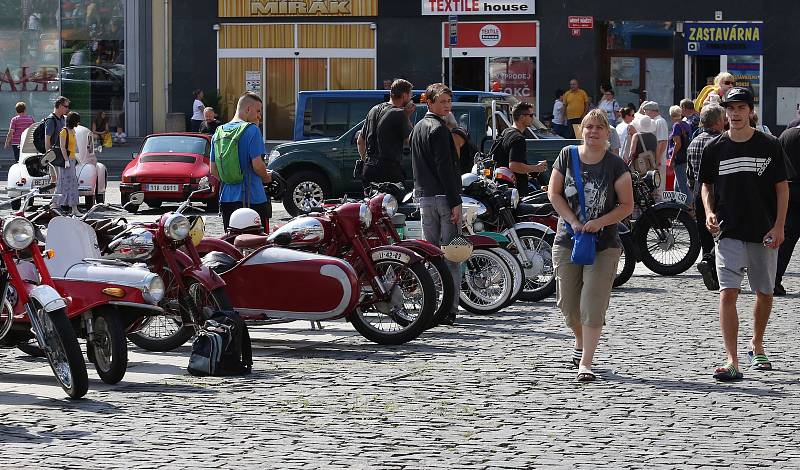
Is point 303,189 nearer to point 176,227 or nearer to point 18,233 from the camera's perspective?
point 176,227

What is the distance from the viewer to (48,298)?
880 centimetres

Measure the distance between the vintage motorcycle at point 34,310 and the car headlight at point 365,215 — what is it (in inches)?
97.0

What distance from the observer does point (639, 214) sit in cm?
1595

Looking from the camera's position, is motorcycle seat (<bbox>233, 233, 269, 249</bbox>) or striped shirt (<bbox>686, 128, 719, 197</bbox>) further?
striped shirt (<bbox>686, 128, 719, 197</bbox>)

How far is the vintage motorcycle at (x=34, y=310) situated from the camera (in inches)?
344

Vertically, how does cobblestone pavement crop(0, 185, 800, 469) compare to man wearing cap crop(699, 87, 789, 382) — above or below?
below

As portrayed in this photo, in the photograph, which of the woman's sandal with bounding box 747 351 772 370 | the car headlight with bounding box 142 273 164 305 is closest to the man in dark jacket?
the woman's sandal with bounding box 747 351 772 370

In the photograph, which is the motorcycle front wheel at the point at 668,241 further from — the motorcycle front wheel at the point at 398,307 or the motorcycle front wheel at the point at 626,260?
the motorcycle front wheel at the point at 398,307

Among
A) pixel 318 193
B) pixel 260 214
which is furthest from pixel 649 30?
pixel 260 214

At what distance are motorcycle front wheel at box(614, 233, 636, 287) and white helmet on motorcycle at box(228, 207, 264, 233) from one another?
413cm

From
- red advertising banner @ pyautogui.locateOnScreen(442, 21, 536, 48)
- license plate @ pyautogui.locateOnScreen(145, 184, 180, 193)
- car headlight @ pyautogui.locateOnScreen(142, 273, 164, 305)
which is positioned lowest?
license plate @ pyautogui.locateOnScreen(145, 184, 180, 193)

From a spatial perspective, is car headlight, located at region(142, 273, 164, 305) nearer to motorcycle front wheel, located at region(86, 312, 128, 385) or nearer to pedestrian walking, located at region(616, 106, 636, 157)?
motorcycle front wheel, located at region(86, 312, 128, 385)

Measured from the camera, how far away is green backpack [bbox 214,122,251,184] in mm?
12578

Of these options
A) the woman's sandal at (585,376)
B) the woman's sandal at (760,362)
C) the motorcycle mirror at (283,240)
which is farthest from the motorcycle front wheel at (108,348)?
the woman's sandal at (760,362)
